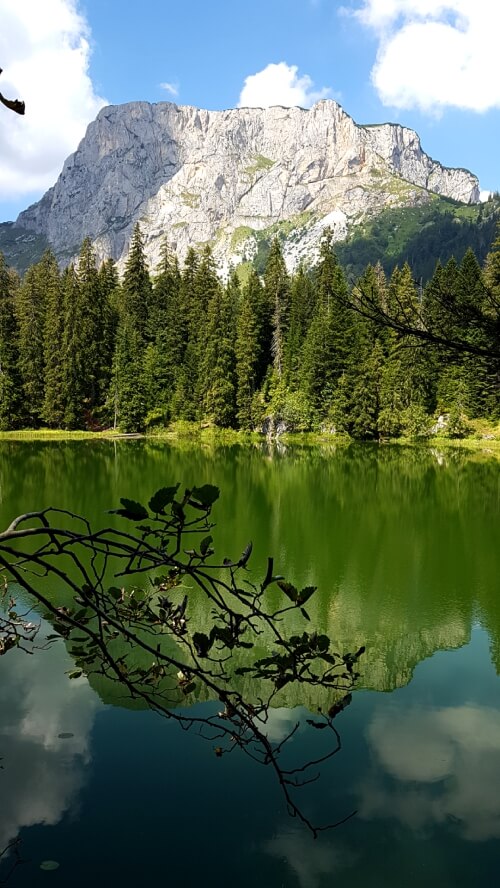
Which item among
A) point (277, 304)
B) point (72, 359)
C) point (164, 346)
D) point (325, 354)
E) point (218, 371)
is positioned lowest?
point (218, 371)

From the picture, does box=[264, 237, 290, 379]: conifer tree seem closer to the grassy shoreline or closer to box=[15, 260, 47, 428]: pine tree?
the grassy shoreline

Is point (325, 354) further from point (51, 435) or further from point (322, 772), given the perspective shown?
point (322, 772)

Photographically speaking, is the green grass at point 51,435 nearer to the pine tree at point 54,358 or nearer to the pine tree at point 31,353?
the pine tree at point 54,358

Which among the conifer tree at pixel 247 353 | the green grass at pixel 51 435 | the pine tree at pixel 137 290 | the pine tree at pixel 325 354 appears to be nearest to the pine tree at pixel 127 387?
the green grass at pixel 51 435

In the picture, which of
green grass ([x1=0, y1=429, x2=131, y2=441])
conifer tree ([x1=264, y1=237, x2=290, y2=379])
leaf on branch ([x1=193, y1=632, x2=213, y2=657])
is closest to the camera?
leaf on branch ([x1=193, y1=632, x2=213, y2=657])

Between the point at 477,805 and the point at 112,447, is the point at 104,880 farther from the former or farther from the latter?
the point at 112,447

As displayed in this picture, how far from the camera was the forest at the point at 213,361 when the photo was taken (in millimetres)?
50812

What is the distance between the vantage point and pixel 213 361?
2208 inches

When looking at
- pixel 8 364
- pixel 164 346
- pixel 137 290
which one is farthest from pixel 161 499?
pixel 137 290

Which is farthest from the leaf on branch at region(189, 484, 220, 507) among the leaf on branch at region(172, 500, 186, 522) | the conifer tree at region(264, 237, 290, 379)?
the conifer tree at region(264, 237, 290, 379)

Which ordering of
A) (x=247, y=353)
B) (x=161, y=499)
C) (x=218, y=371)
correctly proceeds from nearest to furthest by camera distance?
(x=161, y=499) → (x=218, y=371) → (x=247, y=353)

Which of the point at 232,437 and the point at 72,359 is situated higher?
the point at 72,359

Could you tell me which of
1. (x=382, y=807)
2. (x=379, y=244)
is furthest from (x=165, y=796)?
(x=379, y=244)

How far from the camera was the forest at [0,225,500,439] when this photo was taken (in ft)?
167
